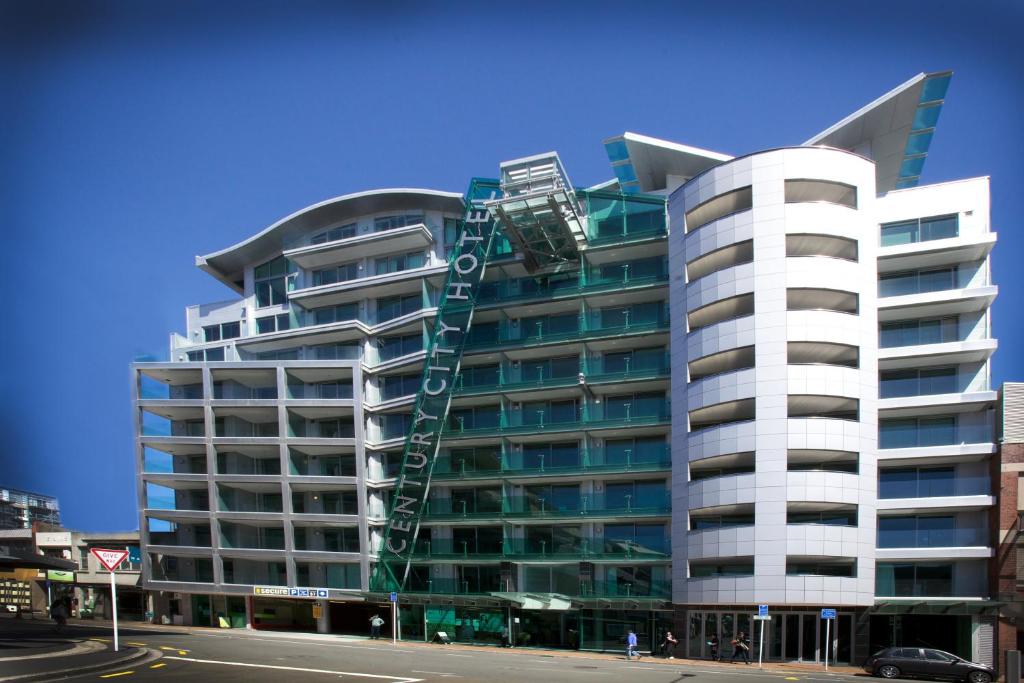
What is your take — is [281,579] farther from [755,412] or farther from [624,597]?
[755,412]

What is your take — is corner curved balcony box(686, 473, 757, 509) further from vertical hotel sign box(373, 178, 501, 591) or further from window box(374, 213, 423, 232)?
window box(374, 213, 423, 232)

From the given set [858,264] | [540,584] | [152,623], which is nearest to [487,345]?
[540,584]

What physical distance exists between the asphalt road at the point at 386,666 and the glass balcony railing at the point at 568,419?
13.4m

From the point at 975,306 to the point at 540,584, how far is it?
1151 inches

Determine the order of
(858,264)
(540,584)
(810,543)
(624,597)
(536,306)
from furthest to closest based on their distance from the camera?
(536,306), (540,584), (624,597), (858,264), (810,543)

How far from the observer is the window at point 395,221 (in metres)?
58.7

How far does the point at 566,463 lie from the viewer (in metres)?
49.9

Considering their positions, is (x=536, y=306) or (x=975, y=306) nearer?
(x=975, y=306)

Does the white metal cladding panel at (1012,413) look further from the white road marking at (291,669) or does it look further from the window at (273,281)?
the window at (273,281)

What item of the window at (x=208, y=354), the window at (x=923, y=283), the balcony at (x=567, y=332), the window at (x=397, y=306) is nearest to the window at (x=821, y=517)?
the window at (x=923, y=283)

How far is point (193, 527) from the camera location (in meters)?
58.0

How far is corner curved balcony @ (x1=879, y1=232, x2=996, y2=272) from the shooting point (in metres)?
41.3

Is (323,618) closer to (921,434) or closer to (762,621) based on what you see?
(762,621)

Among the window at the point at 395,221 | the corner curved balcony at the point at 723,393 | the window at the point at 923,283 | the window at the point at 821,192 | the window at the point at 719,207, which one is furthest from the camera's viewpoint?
the window at the point at 395,221
